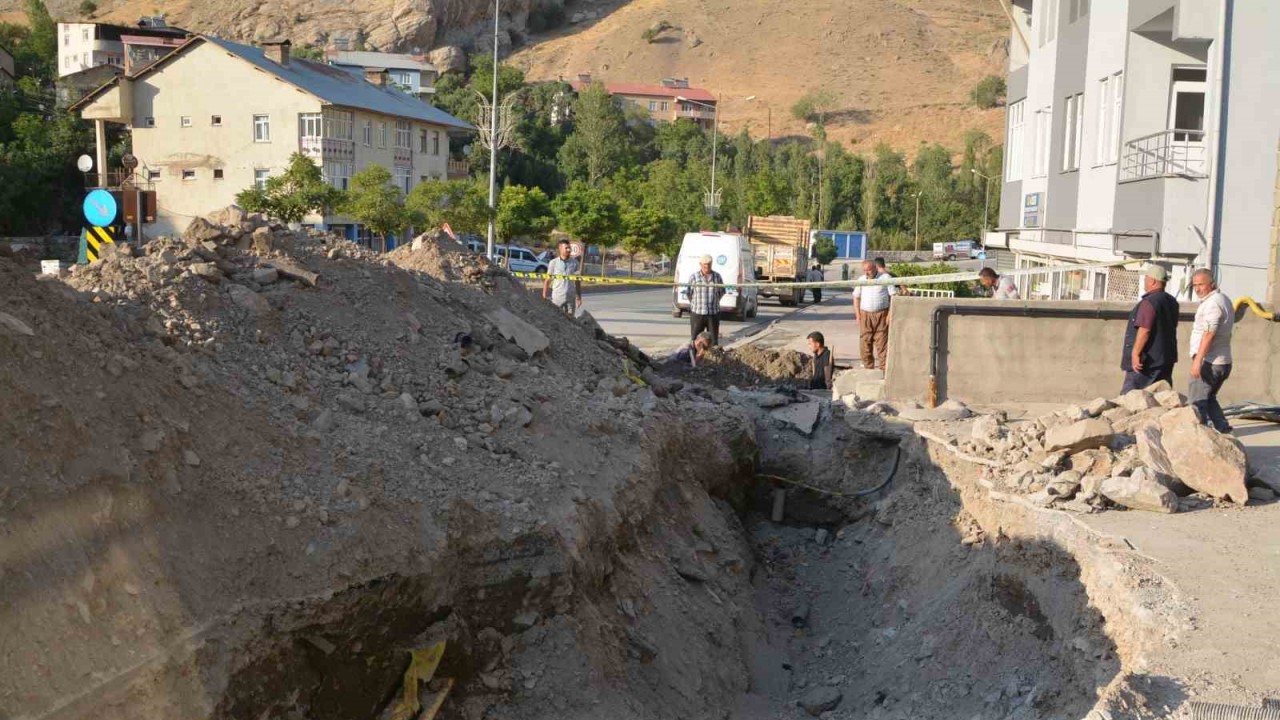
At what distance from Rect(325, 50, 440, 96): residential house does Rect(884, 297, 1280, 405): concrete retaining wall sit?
8889cm

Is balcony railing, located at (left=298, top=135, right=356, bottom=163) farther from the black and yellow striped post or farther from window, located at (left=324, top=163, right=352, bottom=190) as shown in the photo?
the black and yellow striped post

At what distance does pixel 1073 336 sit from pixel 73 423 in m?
10.4

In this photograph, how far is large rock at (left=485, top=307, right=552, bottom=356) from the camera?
1010cm

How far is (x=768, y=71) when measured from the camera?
129625mm

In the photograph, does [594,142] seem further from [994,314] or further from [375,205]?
[994,314]

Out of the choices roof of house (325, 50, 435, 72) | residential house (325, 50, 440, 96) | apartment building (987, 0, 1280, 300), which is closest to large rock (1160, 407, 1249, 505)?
apartment building (987, 0, 1280, 300)

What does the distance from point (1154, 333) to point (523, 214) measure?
3969 cm

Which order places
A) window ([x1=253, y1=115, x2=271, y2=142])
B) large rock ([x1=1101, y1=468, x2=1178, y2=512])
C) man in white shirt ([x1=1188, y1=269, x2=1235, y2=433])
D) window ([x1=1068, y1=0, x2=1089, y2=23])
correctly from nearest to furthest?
large rock ([x1=1101, y1=468, x2=1178, y2=512]), man in white shirt ([x1=1188, y1=269, x2=1235, y2=433]), window ([x1=1068, y1=0, x2=1089, y2=23]), window ([x1=253, y1=115, x2=271, y2=142])

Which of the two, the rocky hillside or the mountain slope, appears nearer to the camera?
the rocky hillside

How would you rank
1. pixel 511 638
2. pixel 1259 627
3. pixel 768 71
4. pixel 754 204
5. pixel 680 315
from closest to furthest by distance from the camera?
1. pixel 1259 627
2. pixel 511 638
3. pixel 680 315
4. pixel 754 204
5. pixel 768 71

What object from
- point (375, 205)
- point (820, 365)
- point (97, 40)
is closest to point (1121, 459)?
point (820, 365)

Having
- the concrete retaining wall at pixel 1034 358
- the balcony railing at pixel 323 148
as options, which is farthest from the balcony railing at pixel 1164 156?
the balcony railing at pixel 323 148

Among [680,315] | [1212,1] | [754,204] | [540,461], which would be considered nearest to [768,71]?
[754,204]

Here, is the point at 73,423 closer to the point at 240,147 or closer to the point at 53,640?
the point at 53,640
